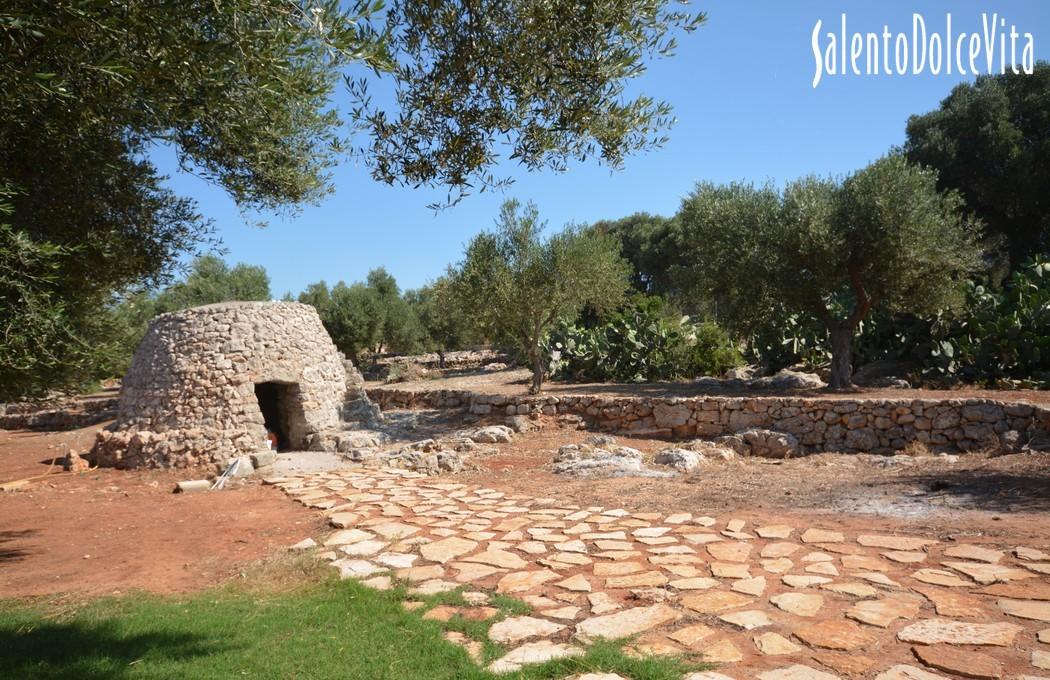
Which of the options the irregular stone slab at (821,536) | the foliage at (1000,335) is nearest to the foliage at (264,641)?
the irregular stone slab at (821,536)

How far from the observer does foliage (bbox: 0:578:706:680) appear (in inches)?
134

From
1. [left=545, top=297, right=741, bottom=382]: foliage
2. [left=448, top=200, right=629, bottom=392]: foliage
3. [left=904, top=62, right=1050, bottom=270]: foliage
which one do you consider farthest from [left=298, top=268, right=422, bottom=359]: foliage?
[left=904, top=62, right=1050, bottom=270]: foliage

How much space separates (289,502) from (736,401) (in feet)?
26.6

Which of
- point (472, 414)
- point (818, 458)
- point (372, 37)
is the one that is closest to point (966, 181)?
point (818, 458)

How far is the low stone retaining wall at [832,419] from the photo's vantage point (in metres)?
10.0

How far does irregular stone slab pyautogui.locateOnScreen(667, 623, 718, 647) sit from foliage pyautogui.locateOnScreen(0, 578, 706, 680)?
35 cm

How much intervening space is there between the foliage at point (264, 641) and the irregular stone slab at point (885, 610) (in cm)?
124

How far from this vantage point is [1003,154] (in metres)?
20.8

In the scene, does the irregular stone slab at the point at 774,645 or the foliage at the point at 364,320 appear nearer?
the irregular stone slab at the point at 774,645

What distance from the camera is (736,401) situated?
1216 centimetres

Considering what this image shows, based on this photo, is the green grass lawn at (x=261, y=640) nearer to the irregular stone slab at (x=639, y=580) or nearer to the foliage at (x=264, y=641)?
the foliage at (x=264, y=641)

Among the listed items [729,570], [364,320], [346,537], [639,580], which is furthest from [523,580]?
[364,320]

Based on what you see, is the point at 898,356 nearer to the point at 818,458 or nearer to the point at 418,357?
the point at 818,458

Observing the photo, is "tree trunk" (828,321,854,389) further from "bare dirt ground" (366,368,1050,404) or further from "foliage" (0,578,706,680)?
"foliage" (0,578,706,680)
